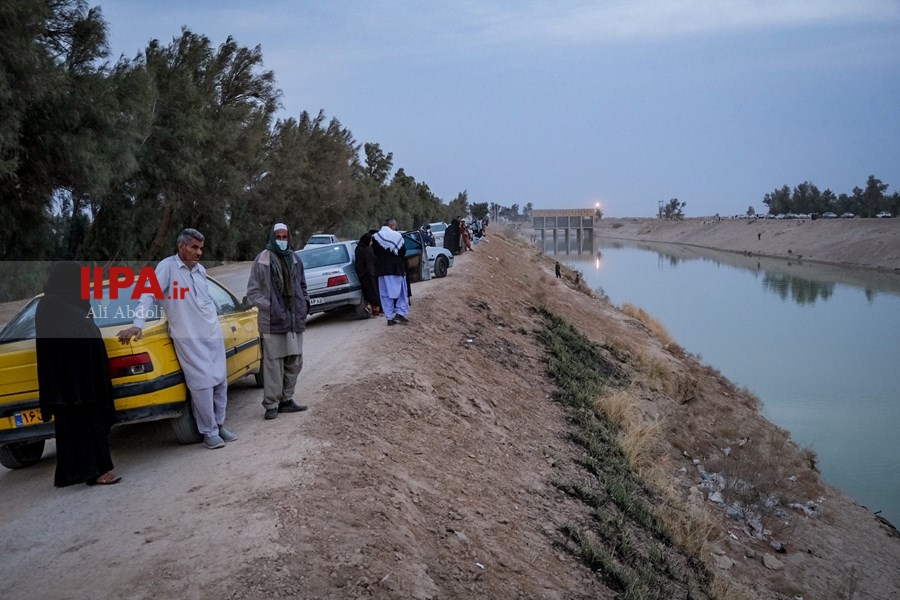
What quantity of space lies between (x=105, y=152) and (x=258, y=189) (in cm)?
1974

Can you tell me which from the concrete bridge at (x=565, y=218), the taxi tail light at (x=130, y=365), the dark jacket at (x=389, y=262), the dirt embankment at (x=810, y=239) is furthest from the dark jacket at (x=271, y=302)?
the concrete bridge at (x=565, y=218)

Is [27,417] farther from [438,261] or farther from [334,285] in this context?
[438,261]

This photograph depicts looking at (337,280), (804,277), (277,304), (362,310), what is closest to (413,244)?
(362,310)

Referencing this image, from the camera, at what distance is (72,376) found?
545 centimetres

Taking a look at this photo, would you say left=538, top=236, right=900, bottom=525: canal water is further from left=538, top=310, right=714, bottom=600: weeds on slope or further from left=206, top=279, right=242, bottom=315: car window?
left=206, top=279, right=242, bottom=315: car window

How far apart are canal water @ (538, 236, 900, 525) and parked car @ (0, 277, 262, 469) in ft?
42.5

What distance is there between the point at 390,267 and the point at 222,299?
4857 millimetres

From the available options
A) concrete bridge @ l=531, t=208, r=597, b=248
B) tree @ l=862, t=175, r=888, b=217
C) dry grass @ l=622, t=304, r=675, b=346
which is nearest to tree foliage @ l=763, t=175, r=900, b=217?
tree @ l=862, t=175, r=888, b=217

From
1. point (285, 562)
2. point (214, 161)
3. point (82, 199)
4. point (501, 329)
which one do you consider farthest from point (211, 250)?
point (285, 562)

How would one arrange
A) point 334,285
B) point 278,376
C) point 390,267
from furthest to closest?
point 334,285 → point 390,267 → point 278,376

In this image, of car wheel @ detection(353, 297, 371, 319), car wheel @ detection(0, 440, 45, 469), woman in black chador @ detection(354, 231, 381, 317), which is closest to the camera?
car wheel @ detection(0, 440, 45, 469)

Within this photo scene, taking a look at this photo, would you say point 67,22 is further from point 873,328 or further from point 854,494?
point 873,328

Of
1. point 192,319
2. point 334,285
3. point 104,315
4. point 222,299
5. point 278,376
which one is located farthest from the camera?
point 334,285

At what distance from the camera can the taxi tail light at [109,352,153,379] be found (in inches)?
230
